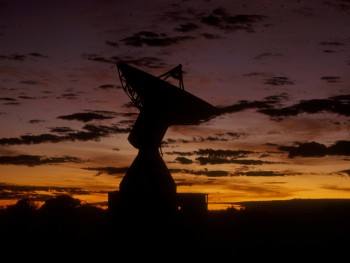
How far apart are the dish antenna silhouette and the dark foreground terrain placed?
41.6 inches

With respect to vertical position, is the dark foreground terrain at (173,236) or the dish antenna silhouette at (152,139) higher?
the dish antenna silhouette at (152,139)

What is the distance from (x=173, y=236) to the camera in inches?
1204

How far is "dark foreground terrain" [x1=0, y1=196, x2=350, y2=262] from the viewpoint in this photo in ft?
99.3

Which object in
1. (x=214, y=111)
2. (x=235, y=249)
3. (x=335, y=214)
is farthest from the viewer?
(x=335, y=214)

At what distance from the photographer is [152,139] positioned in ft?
98.1

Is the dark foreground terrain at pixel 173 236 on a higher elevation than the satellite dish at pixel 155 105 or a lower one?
lower

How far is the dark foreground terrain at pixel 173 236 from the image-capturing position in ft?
99.3

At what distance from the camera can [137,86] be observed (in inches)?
1154

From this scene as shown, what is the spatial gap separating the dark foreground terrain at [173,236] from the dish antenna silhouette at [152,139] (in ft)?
3.46

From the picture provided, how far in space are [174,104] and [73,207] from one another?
7408 centimetres

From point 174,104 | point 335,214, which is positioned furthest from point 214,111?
point 335,214

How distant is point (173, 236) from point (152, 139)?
6.26 meters

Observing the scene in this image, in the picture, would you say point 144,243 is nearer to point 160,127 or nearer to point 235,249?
point 160,127

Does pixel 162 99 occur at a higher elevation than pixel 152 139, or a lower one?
higher
